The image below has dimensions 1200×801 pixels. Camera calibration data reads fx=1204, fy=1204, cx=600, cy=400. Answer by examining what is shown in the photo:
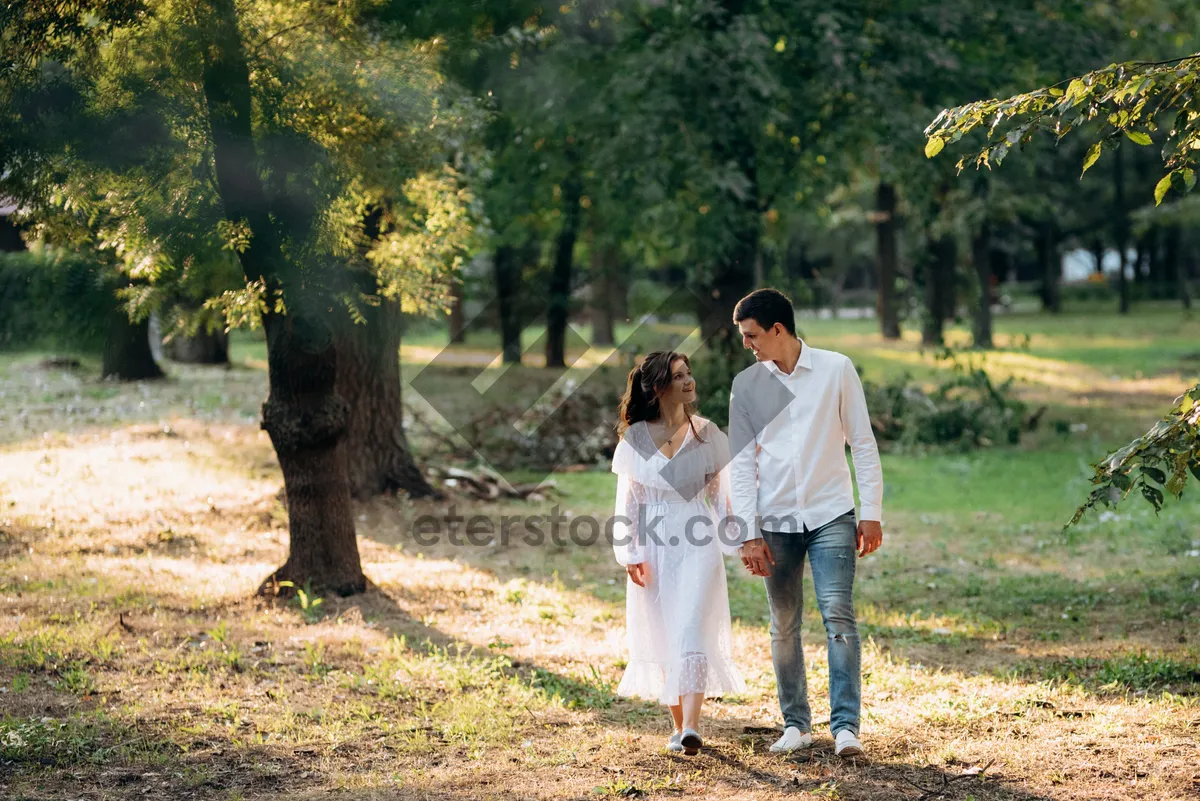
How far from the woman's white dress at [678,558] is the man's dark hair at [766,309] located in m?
0.58

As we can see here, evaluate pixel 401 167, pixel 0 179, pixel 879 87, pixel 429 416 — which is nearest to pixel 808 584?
pixel 401 167

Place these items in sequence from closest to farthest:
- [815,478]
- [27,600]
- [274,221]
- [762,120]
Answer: [815,478], [274,221], [27,600], [762,120]

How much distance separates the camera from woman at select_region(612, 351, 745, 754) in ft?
18.3

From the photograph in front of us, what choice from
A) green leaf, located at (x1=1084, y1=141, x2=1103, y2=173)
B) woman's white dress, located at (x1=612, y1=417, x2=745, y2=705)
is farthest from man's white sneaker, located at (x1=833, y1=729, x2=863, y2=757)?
green leaf, located at (x1=1084, y1=141, x2=1103, y2=173)

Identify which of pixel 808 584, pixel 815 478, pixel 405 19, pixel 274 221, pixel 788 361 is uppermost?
pixel 405 19

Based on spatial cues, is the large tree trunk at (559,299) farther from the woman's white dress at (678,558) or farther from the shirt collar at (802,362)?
the shirt collar at (802,362)

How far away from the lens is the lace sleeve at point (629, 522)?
5.62 meters

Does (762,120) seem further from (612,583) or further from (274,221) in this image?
(274,221)

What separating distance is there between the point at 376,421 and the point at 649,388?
742cm

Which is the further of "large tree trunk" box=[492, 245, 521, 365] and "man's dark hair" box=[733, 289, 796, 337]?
"large tree trunk" box=[492, 245, 521, 365]

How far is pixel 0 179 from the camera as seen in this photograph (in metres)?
6.85

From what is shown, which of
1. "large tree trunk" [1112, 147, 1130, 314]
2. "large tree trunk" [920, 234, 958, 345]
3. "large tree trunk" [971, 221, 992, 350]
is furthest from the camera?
"large tree trunk" [1112, 147, 1130, 314]

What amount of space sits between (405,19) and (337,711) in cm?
485

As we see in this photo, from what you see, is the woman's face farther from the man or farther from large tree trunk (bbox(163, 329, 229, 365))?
large tree trunk (bbox(163, 329, 229, 365))
